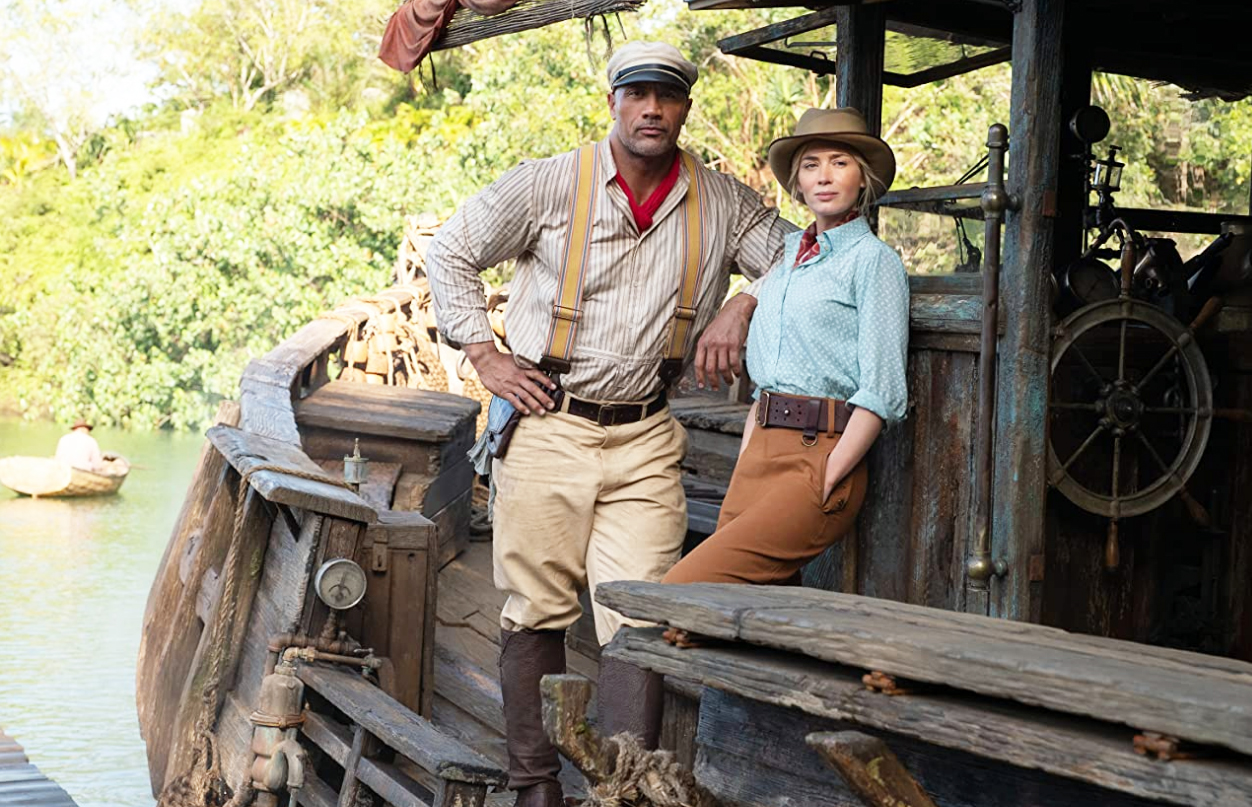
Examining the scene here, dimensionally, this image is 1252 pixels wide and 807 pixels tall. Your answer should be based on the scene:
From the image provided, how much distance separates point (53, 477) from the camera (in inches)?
701

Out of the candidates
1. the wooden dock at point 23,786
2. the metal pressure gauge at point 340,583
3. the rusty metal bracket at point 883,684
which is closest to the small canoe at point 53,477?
the wooden dock at point 23,786

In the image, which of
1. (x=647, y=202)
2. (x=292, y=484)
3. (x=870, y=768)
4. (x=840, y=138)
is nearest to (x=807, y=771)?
(x=870, y=768)

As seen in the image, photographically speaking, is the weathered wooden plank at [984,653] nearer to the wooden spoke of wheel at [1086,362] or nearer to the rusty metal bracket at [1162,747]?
the rusty metal bracket at [1162,747]

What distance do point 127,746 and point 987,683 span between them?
8252 millimetres

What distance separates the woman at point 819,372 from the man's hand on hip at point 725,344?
24 cm

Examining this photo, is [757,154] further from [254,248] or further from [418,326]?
[418,326]

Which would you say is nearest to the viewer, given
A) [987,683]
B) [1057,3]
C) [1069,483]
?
[987,683]

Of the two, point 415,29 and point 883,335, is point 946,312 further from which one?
point 415,29

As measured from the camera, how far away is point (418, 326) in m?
11.7

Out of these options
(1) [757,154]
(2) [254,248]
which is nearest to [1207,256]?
(1) [757,154]

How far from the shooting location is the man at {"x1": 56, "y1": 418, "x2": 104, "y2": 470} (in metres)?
17.2

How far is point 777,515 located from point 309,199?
62.1 feet

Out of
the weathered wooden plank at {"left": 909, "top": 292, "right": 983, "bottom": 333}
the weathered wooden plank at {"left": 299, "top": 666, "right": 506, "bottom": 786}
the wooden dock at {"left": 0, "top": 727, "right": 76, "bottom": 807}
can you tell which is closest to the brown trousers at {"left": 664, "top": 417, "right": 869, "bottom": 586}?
the weathered wooden plank at {"left": 909, "top": 292, "right": 983, "bottom": 333}

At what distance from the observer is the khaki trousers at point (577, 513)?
4.38m
